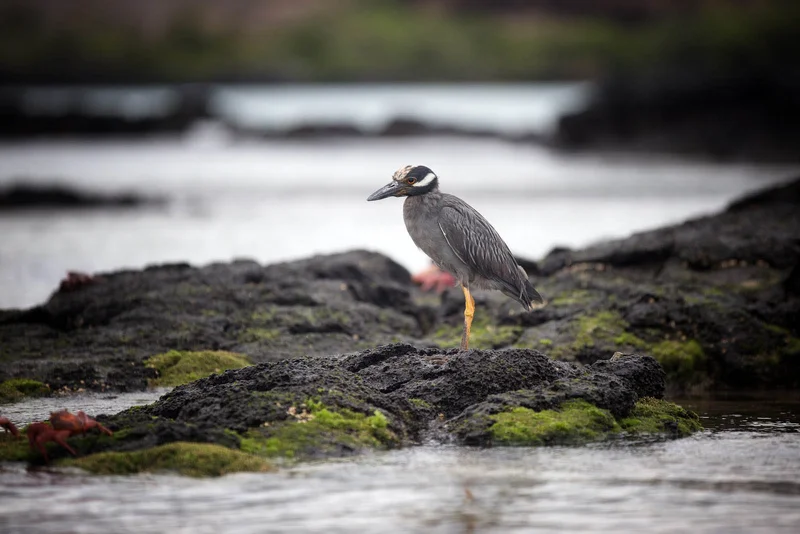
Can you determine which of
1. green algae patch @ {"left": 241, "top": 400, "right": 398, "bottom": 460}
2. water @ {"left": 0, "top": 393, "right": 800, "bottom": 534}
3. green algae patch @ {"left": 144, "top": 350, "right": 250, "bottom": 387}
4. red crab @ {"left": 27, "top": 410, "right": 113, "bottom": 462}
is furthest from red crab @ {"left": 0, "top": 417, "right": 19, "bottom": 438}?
green algae patch @ {"left": 144, "top": 350, "right": 250, "bottom": 387}

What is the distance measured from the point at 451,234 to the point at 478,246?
0.98 feet

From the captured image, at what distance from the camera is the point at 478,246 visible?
11773 mm

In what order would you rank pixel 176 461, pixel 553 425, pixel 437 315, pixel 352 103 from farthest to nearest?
pixel 352 103, pixel 437 315, pixel 553 425, pixel 176 461

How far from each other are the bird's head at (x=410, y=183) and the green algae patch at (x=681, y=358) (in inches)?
134

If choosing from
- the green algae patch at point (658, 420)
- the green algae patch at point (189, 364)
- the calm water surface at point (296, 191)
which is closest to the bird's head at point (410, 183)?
the green algae patch at point (189, 364)

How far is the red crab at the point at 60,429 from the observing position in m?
9.16

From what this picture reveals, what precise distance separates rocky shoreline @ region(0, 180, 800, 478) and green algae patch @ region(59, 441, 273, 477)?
5 cm

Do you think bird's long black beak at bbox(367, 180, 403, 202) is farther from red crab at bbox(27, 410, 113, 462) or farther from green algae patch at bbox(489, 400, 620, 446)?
red crab at bbox(27, 410, 113, 462)

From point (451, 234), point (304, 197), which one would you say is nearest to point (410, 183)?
point (451, 234)

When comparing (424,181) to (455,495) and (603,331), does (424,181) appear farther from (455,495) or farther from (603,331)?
(455,495)

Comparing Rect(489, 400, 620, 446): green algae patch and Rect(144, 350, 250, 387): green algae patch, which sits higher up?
Rect(144, 350, 250, 387): green algae patch

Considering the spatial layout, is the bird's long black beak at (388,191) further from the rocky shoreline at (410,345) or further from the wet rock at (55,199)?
the wet rock at (55,199)

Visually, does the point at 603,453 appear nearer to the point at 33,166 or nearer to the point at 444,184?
the point at 444,184

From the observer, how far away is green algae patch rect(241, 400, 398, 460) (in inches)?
367
